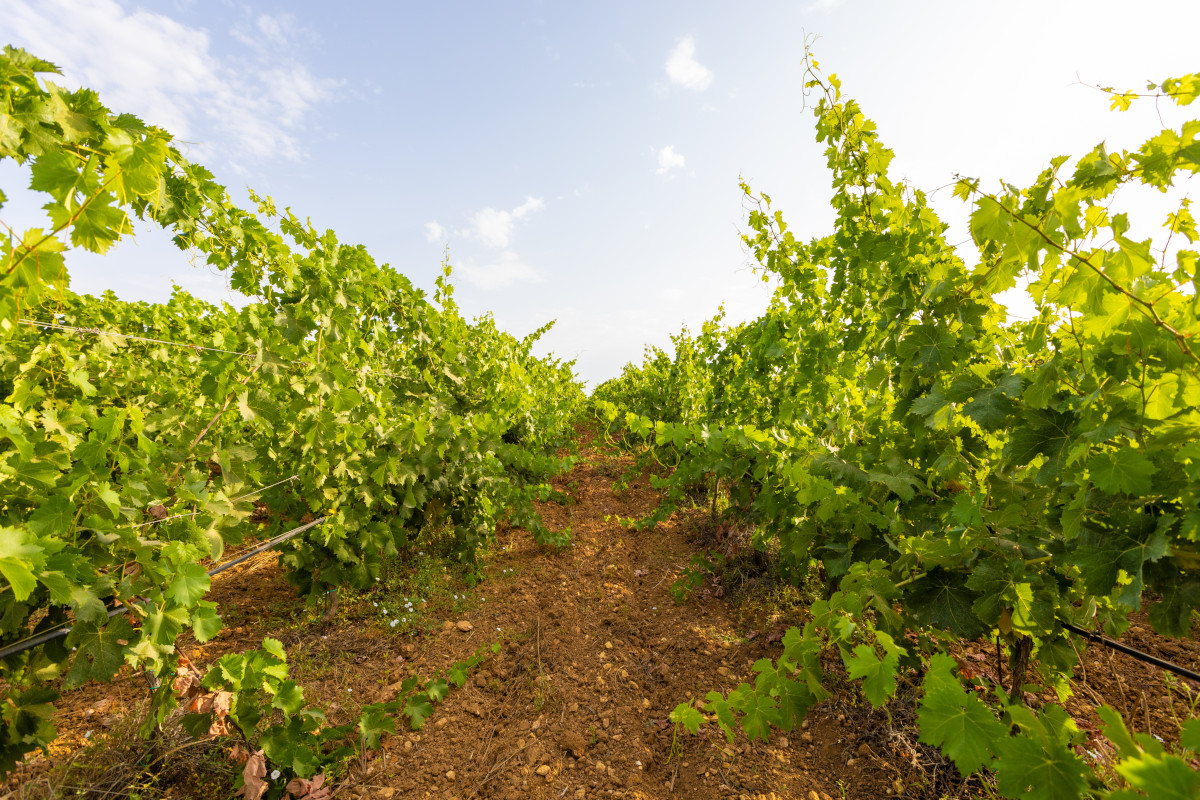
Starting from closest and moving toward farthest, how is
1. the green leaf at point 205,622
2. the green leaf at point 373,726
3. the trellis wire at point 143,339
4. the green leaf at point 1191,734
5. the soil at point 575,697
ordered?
the green leaf at point 1191,734
the green leaf at point 205,622
the trellis wire at point 143,339
the soil at point 575,697
the green leaf at point 373,726

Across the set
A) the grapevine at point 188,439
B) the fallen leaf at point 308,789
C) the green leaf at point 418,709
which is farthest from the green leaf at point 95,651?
the green leaf at point 418,709

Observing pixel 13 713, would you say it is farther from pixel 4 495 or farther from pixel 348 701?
pixel 348 701

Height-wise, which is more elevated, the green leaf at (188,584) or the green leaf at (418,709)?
the green leaf at (188,584)

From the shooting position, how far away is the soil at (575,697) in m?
2.10

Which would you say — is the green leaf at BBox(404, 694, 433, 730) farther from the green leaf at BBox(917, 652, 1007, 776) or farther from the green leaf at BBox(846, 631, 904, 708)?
the green leaf at BBox(917, 652, 1007, 776)

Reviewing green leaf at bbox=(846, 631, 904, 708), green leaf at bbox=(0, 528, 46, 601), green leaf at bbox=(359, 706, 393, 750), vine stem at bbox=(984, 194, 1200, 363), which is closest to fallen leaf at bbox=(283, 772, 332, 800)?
green leaf at bbox=(359, 706, 393, 750)

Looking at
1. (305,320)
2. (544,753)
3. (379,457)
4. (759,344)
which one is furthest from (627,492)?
(305,320)

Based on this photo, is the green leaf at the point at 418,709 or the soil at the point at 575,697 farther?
the green leaf at the point at 418,709

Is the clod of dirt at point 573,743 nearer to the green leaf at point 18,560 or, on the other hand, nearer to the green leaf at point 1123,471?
the green leaf at point 18,560

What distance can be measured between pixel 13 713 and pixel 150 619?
61cm

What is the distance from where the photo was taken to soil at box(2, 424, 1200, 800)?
82.8 inches

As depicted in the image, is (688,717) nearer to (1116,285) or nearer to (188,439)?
(1116,285)

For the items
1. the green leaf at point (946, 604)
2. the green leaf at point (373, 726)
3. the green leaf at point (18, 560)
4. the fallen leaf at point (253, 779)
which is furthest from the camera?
the green leaf at point (373, 726)

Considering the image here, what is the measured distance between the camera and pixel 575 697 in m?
2.71
